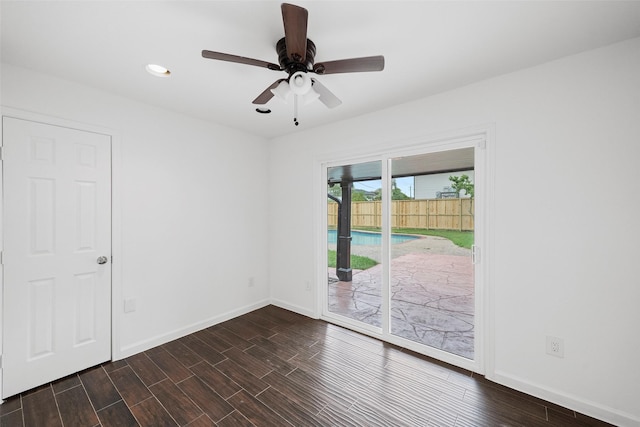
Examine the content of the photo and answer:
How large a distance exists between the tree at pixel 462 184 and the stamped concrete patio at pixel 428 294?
0.51m

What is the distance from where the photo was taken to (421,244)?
8.69ft

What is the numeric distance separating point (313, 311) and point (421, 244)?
65.1 inches

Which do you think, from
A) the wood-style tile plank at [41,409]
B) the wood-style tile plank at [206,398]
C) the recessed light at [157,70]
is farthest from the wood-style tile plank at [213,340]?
the recessed light at [157,70]

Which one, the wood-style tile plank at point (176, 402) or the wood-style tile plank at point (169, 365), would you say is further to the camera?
the wood-style tile plank at point (169, 365)

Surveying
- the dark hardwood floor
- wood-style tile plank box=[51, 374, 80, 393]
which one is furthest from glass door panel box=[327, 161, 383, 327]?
wood-style tile plank box=[51, 374, 80, 393]

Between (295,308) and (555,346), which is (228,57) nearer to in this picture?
(555,346)

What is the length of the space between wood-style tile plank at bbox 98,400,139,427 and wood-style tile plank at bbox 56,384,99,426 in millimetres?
42

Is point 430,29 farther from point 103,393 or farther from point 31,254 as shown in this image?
point 103,393

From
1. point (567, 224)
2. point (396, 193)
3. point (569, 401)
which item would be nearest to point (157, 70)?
point (396, 193)

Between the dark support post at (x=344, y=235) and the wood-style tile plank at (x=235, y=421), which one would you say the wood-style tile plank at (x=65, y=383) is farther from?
the dark support post at (x=344, y=235)

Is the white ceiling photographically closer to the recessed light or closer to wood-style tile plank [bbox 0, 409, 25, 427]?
the recessed light

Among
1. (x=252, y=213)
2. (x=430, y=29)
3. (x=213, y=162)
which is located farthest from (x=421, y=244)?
(x=213, y=162)

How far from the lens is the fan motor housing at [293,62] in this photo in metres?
1.49

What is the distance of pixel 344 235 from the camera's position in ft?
10.8
